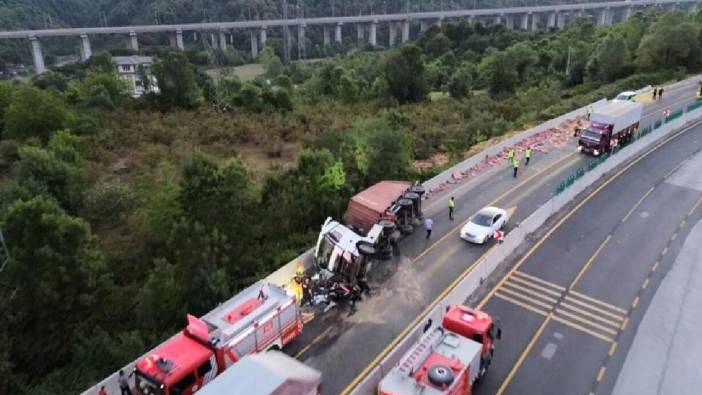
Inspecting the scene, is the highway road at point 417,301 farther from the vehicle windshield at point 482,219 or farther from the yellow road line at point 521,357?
the vehicle windshield at point 482,219

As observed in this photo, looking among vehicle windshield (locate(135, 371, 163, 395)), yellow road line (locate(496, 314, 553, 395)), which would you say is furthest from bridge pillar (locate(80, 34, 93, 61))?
yellow road line (locate(496, 314, 553, 395))

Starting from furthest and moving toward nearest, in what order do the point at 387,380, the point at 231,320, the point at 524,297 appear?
the point at 524,297 → the point at 231,320 → the point at 387,380

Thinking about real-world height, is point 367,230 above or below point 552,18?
below

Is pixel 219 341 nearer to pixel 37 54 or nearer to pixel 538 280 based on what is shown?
pixel 538 280

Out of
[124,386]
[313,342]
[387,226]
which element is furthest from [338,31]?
[124,386]

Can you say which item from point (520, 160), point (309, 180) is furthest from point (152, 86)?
point (520, 160)

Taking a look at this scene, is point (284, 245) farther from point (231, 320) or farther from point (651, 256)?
point (651, 256)
